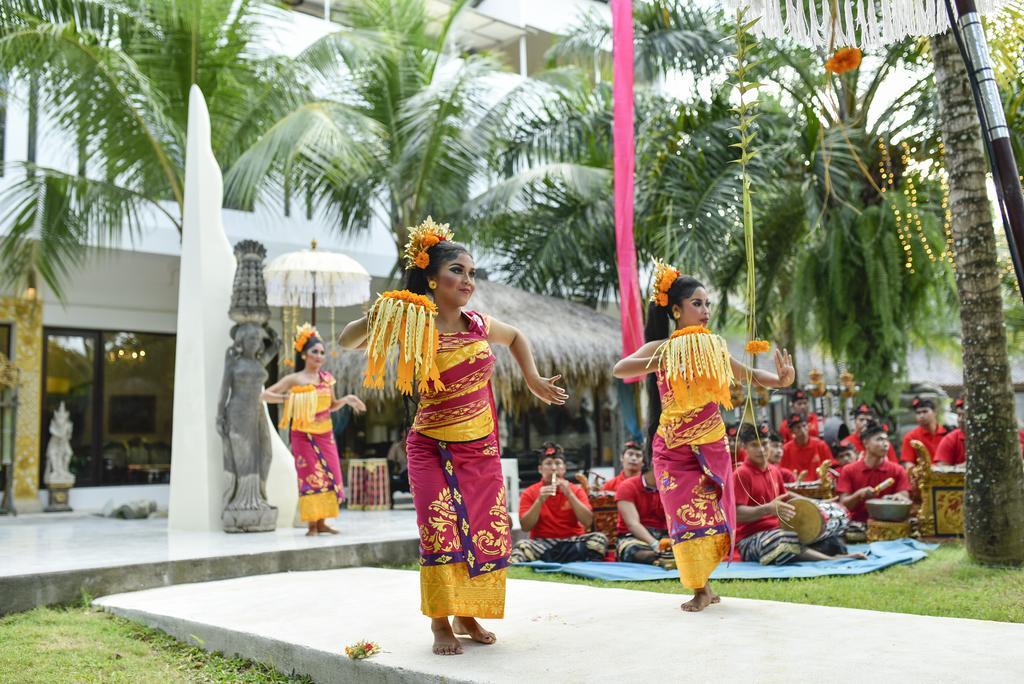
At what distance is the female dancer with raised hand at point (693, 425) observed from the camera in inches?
173

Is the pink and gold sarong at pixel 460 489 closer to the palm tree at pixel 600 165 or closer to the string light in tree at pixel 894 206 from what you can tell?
the palm tree at pixel 600 165

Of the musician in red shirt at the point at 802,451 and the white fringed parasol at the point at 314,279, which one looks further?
the white fringed parasol at the point at 314,279

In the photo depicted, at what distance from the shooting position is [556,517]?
7.51m

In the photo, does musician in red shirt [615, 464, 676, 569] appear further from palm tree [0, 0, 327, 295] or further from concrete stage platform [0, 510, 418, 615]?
palm tree [0, 0, 327, 295]

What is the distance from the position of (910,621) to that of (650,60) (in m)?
10.3

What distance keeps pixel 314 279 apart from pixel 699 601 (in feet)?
23.5

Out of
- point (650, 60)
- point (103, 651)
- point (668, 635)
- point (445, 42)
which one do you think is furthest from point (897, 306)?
point (103, 651)

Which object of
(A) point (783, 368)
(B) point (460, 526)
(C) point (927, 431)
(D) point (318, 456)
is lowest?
(B) point (460, 526)

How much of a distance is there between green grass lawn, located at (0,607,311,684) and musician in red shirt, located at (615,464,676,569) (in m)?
3.48

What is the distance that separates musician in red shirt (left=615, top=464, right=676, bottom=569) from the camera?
7020mm

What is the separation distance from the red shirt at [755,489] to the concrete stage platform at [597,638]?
2.14 metres

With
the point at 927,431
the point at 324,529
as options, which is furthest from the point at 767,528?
the point at 324,529

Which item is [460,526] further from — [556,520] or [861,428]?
[861,428]

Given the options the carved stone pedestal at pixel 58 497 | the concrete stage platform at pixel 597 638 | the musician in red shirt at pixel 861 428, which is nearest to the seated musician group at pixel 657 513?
the musician in red shirt at pixel 861 428
